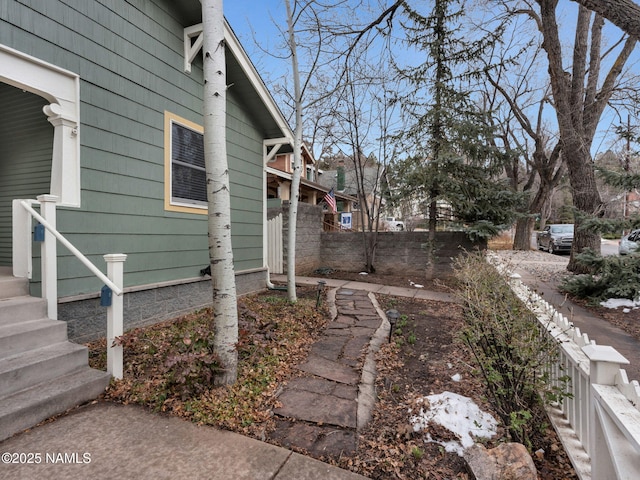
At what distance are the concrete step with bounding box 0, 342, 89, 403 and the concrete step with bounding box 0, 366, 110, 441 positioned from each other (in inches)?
1.9

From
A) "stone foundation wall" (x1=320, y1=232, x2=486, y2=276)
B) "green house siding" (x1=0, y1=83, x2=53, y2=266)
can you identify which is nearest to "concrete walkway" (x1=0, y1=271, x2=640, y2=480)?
"green house siding" (x1=0, y1=83, x2=53, y2=266)

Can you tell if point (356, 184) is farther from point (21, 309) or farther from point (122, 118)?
point (21, 309)

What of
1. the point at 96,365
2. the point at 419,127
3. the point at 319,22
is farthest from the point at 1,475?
the point at 419,127

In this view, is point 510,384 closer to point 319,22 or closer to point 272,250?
point 319,22

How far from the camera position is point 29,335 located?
261 centimetres

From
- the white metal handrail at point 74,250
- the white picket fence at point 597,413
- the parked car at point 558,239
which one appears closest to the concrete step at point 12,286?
the white metal handrail at point 74,250

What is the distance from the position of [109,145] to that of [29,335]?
7.35 ft

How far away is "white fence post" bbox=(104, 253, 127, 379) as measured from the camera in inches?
106

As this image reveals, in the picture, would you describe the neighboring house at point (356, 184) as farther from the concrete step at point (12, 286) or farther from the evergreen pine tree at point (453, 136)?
the concrete step at point (12, 286)

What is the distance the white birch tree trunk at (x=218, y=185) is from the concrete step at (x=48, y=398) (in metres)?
1.00

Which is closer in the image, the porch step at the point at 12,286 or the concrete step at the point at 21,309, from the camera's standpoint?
the concrete step at the point at 21,309

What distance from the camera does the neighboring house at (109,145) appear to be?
3.17 m

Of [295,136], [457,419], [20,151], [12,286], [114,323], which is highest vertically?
[295,136]

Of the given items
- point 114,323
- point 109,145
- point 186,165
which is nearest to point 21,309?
point 114,323
